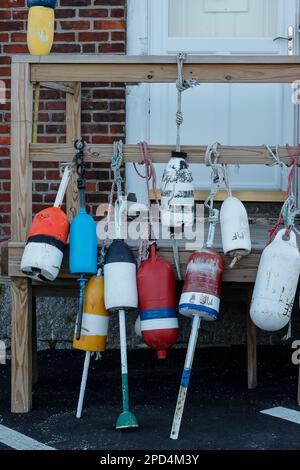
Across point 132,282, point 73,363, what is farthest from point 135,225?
point 73,363

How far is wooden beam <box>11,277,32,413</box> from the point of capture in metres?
4.36

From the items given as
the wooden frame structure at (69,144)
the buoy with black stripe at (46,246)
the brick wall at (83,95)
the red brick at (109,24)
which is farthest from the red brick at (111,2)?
the buoy with black stripe at (46,246)

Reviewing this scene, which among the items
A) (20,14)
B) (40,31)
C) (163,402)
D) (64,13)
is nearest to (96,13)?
(64,13)

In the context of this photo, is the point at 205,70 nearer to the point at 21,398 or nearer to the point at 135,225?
the point at 135,225

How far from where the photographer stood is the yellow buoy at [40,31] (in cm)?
478

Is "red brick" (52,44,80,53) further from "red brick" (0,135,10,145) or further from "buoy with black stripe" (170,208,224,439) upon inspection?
"buoy with black stripe" (170,208,224,439)

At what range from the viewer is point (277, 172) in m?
5.99

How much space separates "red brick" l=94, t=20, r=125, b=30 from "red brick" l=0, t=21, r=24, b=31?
0.53 meters

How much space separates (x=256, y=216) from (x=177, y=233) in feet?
5.57

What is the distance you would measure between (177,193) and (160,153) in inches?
8.7

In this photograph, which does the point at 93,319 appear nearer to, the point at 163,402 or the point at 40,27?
the point at 163,402

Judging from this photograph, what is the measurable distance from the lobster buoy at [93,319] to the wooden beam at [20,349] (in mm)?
337

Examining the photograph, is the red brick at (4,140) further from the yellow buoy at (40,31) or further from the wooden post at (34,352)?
the wooden post at (34,352)
